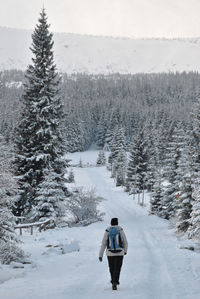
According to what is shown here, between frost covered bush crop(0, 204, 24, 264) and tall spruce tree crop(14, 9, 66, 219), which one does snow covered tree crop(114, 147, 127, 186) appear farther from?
frost covered bush crop(0, 204, 24, 264)

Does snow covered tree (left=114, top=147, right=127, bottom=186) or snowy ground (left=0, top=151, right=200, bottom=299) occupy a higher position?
snowy ground (left=0, top=151, right=200, bottom=299)

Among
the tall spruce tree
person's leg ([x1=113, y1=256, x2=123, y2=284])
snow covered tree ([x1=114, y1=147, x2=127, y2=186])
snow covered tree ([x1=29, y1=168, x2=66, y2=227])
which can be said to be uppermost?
the tall spruce tree

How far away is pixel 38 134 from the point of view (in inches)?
1011

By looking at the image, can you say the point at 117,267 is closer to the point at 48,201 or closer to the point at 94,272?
the point at 94,272

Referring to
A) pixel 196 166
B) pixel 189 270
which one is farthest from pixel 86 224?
pixel 189 270

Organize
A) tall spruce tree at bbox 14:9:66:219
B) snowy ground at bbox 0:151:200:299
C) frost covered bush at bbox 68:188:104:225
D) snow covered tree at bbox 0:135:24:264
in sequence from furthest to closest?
1. frost covered bush at bbox 68:188:104:225
2. tall spruce tree at bbox 14:9:66:219
3. snow covered tree at bbox 0:135:24:264
4. snowy ground at bbox 0:151:200:299

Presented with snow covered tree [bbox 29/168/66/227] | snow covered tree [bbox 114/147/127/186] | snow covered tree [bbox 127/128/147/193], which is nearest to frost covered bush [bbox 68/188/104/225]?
snow covered tree [bbox 29/168/66/227]

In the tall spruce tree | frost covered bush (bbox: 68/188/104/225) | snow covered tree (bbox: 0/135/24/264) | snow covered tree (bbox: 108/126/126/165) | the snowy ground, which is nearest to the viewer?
the snowy ground

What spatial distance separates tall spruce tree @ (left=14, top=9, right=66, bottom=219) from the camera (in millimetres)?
25531

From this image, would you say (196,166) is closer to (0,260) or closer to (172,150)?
(172,150)

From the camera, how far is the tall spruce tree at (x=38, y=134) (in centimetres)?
2553

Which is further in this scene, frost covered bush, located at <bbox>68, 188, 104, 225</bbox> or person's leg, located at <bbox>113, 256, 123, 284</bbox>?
frost covered bush, located at <bbox>68, 188, 104, 225</bbox>

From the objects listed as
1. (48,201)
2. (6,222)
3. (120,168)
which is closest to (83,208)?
(48,201)

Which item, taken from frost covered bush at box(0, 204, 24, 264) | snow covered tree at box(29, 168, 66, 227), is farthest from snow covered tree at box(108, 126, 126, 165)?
frost covered bush at box(0, 204, 24, 264)
